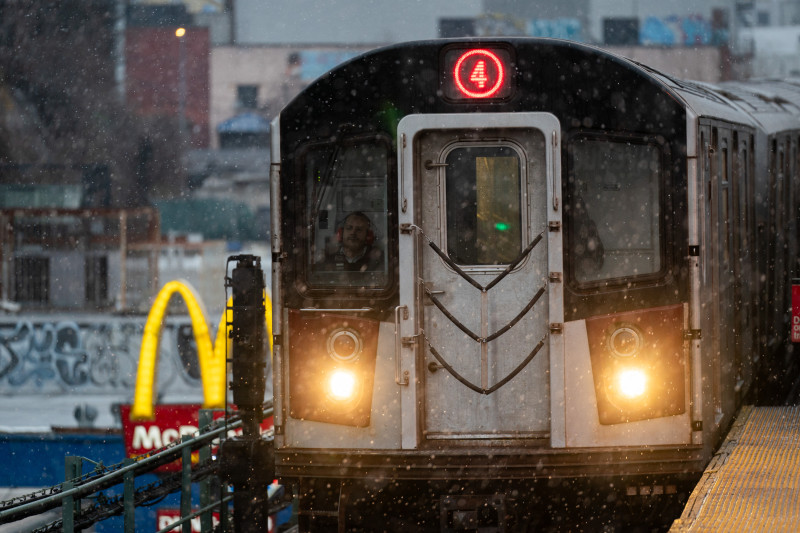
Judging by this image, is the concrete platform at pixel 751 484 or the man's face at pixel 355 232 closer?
the concrete platform at pixel 751 484

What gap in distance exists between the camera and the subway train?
20.7 ft

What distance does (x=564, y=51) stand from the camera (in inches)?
251

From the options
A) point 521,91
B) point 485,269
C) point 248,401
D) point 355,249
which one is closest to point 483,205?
point 485,269

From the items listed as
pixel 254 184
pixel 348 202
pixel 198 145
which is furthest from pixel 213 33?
pixel 348 202

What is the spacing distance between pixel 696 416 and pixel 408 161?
220 cm

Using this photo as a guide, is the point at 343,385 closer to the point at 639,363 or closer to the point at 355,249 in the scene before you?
the point at 355,249

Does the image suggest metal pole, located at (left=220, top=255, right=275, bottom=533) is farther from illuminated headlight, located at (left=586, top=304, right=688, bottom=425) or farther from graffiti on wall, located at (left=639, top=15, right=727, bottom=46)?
graffiti on wall, located at (left=639, top=15, right=727, bottom=46)

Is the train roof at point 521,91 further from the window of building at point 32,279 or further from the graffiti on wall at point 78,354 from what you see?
the window of building at point 32,279

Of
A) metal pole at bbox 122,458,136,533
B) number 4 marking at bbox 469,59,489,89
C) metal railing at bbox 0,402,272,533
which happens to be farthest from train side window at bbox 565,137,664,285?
metal pole at bbox 122,458,136,533

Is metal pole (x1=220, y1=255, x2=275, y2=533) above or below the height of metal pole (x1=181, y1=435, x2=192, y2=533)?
above

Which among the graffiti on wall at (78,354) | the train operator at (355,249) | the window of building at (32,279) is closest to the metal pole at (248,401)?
the train operator at (355,249)

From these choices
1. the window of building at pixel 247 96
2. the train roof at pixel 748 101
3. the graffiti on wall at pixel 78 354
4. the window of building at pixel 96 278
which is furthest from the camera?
the window of building at pixel 247 96

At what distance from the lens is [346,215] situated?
6539mm

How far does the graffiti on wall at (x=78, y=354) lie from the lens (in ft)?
81.7
